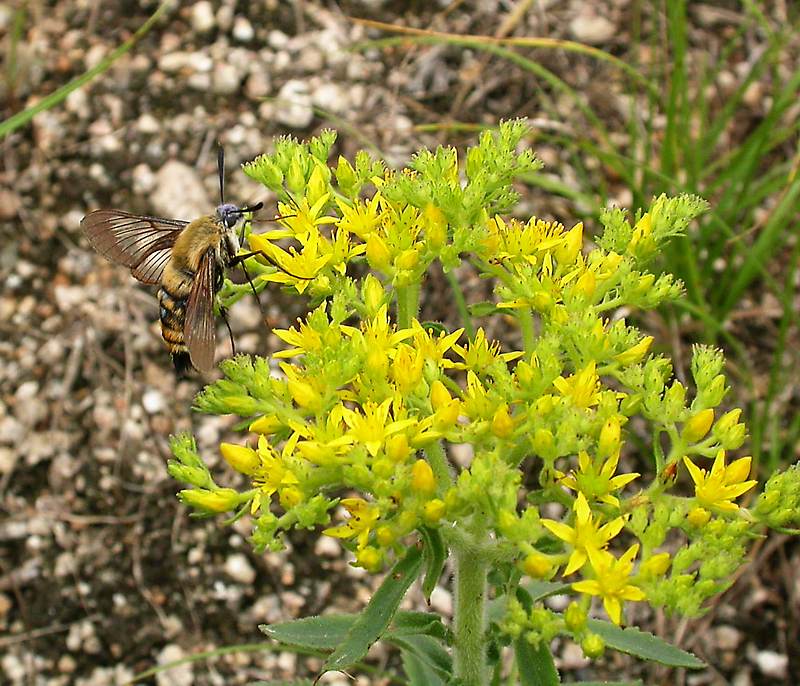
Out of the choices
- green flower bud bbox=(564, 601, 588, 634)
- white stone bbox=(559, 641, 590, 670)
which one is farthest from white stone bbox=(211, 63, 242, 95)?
green flower bud bbox=(564, 601, 588, 634)

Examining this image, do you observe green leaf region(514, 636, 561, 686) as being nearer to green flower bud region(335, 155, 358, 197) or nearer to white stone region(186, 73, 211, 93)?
green flower bud region(335, 155, 358, 197)

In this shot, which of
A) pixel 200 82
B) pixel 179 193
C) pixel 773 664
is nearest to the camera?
pixel 773 664

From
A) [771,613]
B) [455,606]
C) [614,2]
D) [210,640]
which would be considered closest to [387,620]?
[455,606]

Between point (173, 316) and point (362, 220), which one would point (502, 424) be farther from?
point (173, 316)

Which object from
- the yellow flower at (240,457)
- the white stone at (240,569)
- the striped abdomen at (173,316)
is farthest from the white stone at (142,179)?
the yellow flower at (240,457)

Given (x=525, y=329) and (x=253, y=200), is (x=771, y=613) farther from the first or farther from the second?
(x=253, y=200)

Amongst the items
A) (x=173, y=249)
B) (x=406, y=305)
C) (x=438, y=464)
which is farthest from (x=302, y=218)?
(x=438, y=464)

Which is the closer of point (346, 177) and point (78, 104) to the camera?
point (346, 177)
